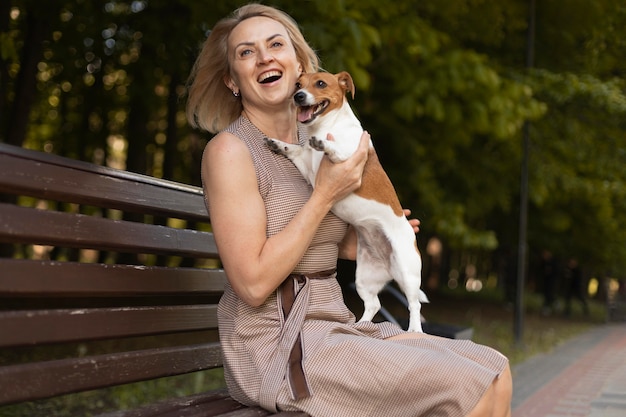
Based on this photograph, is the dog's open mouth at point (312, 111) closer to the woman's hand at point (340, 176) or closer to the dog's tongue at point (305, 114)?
the dog's tongue at point (305, 114)

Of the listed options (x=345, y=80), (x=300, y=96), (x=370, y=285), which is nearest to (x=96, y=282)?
(x=300, y=96)

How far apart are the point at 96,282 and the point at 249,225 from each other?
530 millimetres

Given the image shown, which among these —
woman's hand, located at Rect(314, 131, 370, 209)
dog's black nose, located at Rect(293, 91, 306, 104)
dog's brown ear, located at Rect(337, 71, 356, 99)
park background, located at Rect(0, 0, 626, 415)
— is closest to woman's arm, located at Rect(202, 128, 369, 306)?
woman's hand, located at Rect(314, 131, 370, 209)

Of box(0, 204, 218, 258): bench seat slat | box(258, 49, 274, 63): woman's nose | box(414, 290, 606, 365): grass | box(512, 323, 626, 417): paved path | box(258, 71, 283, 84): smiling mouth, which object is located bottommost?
box(414, 290, 606, 365): grass

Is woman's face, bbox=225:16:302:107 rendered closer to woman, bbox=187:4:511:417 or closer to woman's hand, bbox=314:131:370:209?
woman, bbox=187:4:511:417

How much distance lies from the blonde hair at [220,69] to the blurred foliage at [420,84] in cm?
306

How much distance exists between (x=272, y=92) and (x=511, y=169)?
401 inches

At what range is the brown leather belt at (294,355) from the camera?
7.73ft

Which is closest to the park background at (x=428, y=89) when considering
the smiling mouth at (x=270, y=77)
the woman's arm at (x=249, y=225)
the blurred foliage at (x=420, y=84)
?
the blurred foliage at (x=420, y=84)

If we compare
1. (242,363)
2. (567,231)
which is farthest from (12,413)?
(567,231)

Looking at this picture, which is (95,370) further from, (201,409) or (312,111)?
(312,111)

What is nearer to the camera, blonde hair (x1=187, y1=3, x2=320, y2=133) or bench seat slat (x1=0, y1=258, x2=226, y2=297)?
bench seat slat (x1=0, y1=258, x2=226, y2=297)

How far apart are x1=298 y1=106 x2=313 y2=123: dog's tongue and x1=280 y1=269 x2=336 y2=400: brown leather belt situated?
587 mm

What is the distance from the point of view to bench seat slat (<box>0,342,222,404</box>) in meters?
2.20
